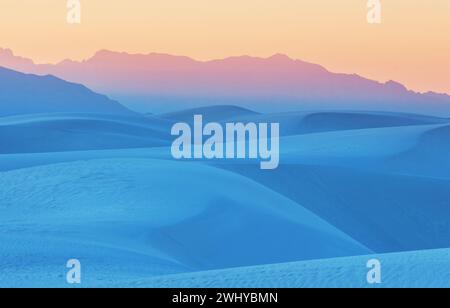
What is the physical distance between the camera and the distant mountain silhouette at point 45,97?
92438mm

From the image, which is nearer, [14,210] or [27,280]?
[27,280]

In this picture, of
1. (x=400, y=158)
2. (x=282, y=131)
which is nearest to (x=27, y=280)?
(x=400, y=158)

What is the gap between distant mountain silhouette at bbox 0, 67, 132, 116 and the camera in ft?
303

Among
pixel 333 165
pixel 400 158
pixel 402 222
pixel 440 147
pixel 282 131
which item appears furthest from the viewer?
pixel 282 131

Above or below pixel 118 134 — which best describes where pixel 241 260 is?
below

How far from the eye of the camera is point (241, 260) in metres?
12.4

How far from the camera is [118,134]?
40719 mm

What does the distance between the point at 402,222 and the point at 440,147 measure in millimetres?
11241

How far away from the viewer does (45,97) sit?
97375 mm

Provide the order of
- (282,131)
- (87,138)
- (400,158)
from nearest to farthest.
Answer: (400,158) → (87,138) → (282,131)

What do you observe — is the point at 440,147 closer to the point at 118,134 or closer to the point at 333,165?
the point at 333,165
